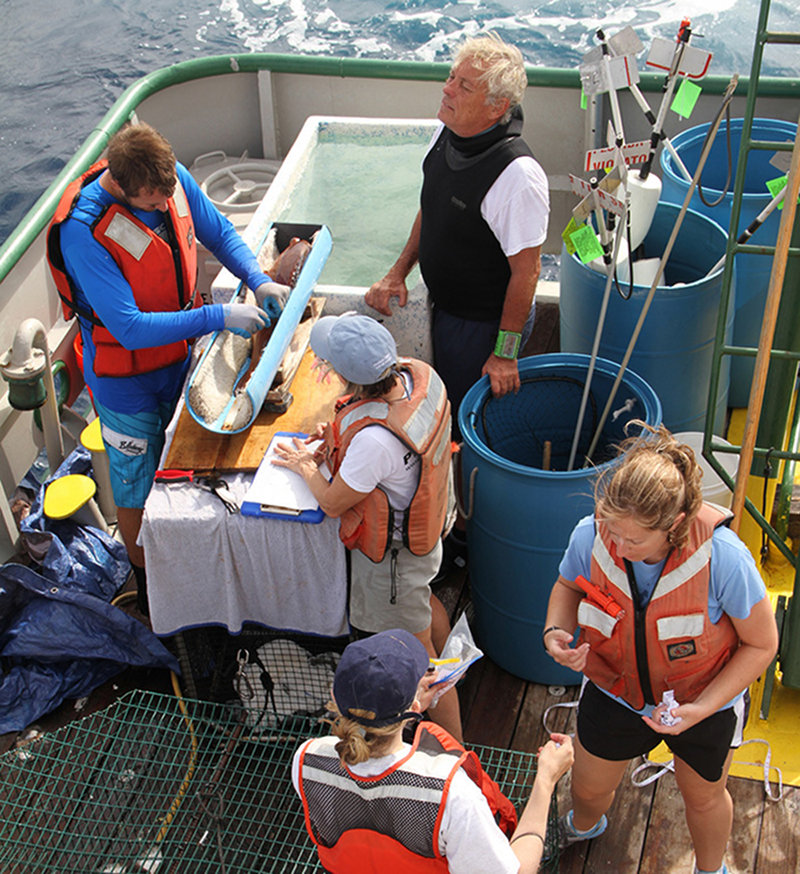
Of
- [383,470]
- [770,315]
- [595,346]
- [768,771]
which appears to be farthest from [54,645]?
[770,315]

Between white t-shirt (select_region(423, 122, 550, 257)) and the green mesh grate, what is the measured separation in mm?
1599

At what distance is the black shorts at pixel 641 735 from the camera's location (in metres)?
2.17

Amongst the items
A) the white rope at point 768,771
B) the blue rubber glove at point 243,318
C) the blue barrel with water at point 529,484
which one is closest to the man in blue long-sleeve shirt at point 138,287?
the blue rubber glove at point 243,318

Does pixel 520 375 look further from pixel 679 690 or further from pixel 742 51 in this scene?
pixel 742 51

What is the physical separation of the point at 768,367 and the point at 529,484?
87cm

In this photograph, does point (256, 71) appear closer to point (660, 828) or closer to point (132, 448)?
point (132, 448)

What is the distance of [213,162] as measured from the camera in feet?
19.8

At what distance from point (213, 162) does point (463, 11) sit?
8.05 metres

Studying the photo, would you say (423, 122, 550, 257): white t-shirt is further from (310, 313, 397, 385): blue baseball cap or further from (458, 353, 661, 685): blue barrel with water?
(310, 313, 397, 385): blue baseball cap

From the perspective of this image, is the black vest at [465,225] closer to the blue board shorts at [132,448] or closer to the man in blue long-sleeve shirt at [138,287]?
the man in blue long-sleeve shirt at [138,287]

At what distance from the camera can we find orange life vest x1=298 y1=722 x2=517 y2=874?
66.4 inches

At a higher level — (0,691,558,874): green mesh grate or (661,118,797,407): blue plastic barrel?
(661,118,797,407): blue plastic barrel

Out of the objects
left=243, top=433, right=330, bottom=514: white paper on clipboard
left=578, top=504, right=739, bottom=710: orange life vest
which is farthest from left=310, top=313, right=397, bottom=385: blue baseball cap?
left=578, top=504, right=739, bottom=710: orange life vest

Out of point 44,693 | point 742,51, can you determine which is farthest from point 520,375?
point 742,51
